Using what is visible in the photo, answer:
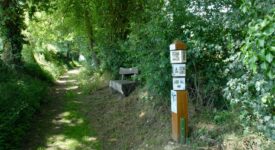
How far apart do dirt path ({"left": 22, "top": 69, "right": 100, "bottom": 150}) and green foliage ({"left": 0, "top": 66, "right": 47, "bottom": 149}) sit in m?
0.32

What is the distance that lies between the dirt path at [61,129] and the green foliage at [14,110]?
1.04ft

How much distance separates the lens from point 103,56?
540 inches

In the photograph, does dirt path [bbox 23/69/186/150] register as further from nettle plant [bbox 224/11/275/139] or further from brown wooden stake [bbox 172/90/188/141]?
nettle plant [bbox 224/11/275/139]

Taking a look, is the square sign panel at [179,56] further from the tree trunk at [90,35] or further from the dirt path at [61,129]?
the tree trunk at [90,35]

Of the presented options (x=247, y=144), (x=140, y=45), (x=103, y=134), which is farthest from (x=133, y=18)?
(x=247, y=144)

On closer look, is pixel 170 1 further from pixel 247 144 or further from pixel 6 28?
pixel 6 28

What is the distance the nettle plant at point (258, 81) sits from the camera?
8.48 feet

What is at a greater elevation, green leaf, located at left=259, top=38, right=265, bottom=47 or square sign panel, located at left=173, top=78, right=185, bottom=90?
green leaf, located at left=259, top=38, right=265, bottom=47

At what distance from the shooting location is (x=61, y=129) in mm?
7910

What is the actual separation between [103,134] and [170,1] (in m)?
3.44

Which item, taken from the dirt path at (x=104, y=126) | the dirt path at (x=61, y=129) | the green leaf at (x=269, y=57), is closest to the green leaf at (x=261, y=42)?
the green leaf at (x=269, y=57)

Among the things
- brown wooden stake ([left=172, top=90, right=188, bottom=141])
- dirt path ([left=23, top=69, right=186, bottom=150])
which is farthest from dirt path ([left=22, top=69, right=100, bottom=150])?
brown wooden stake ([left=172, top=90, right=188, bottom=141])

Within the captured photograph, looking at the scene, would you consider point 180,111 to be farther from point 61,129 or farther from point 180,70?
point 61,129

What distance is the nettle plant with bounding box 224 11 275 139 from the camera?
8.48ft
